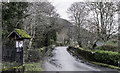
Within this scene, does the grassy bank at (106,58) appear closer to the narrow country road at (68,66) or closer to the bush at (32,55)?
the narrow country road at (68,66)

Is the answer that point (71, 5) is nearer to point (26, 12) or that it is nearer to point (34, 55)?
point (26, 12)

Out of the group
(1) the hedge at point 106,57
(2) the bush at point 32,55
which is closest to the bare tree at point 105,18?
(1) the hedge at point 106,57

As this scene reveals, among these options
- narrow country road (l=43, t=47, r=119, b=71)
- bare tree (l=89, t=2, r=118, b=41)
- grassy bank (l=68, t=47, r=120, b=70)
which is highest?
bare tree (l=89, t=2, r=118, b=41)

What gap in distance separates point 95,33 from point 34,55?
12.6 m

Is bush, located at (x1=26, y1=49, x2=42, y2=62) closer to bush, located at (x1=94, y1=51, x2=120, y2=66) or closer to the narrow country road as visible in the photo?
the narrow country road

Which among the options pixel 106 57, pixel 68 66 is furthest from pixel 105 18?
pixel 68 66

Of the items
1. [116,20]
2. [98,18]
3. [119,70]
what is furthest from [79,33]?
[119,70]

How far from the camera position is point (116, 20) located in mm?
18109

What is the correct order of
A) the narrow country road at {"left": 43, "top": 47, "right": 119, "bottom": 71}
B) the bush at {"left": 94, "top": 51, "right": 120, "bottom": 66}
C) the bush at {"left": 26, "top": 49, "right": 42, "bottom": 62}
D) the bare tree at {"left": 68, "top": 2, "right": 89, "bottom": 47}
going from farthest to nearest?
the bare tree at {"left": 68, "top": 2, "right": 89, "bottom": 47} → the bush at {"left": 26, "top": 49, "right": 42, "bottom": 62} → the bush at {"left": 94, "top": 51, "right": 120, "bottom": 66} → the narrow country road at {"left": 43, "top": 47, "right": 119, "bottom": 71}

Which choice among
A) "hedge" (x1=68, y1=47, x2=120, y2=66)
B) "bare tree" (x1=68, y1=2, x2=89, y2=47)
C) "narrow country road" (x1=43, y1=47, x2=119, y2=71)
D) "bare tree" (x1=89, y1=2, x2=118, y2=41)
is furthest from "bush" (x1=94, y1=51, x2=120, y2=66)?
"bare tree" (x1=68, y1=2, x2=89, y2=47)

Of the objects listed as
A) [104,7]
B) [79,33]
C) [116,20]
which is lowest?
[79,33]

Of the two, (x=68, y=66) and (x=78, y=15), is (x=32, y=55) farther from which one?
(x=78, y=15)

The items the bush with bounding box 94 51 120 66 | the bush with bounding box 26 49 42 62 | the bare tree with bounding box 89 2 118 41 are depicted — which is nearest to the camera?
the bush with bounding box 94 51 120 66

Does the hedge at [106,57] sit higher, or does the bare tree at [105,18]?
the bare tree at [105,18]
